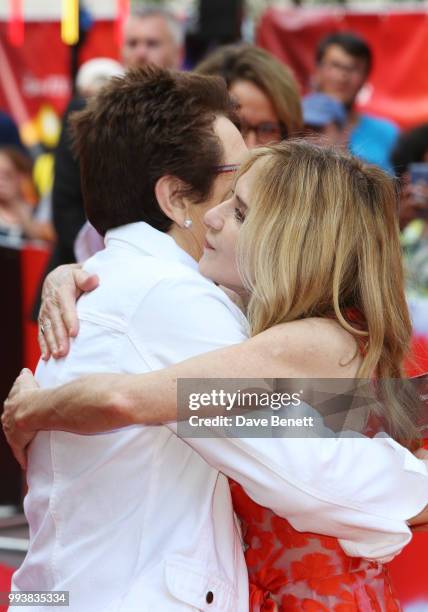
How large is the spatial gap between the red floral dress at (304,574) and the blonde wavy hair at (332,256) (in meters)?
0.29

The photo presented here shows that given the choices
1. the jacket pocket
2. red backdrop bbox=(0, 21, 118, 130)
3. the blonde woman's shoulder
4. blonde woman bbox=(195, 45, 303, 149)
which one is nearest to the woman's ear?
the blonde woman's shoulder

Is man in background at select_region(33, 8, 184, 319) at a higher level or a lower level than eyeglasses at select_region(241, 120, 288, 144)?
lower

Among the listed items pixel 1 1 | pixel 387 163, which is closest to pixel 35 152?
pixel 1 1

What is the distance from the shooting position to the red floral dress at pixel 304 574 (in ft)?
7.16

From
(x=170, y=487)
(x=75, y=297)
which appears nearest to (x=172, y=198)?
(x=75, y=297)

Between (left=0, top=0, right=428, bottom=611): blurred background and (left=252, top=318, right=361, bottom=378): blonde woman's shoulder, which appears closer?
(left=252, top=318, right=361, bottom=378): blonde woman's shoulder

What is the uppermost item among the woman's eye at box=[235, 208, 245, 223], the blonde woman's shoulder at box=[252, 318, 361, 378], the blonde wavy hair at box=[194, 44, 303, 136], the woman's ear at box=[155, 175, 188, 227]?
the woman's eye at box=[235, 208, 245, 223]

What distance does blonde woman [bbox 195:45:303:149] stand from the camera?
4.01 m

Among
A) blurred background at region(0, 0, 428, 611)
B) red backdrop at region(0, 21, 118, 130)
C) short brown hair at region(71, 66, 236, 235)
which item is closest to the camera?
short brown hair at region(71, 66, 236, 235)

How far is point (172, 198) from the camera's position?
8.20ft

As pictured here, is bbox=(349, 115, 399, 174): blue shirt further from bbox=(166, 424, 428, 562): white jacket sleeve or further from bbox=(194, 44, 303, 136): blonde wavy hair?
bbox=(166, 424, 428, 562): white jacket sleeve

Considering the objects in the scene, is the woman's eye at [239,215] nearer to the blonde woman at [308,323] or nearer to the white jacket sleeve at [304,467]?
the blonde woman at [308,323]

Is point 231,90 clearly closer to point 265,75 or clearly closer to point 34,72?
point 265,75

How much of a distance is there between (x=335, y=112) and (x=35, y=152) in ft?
21.0
